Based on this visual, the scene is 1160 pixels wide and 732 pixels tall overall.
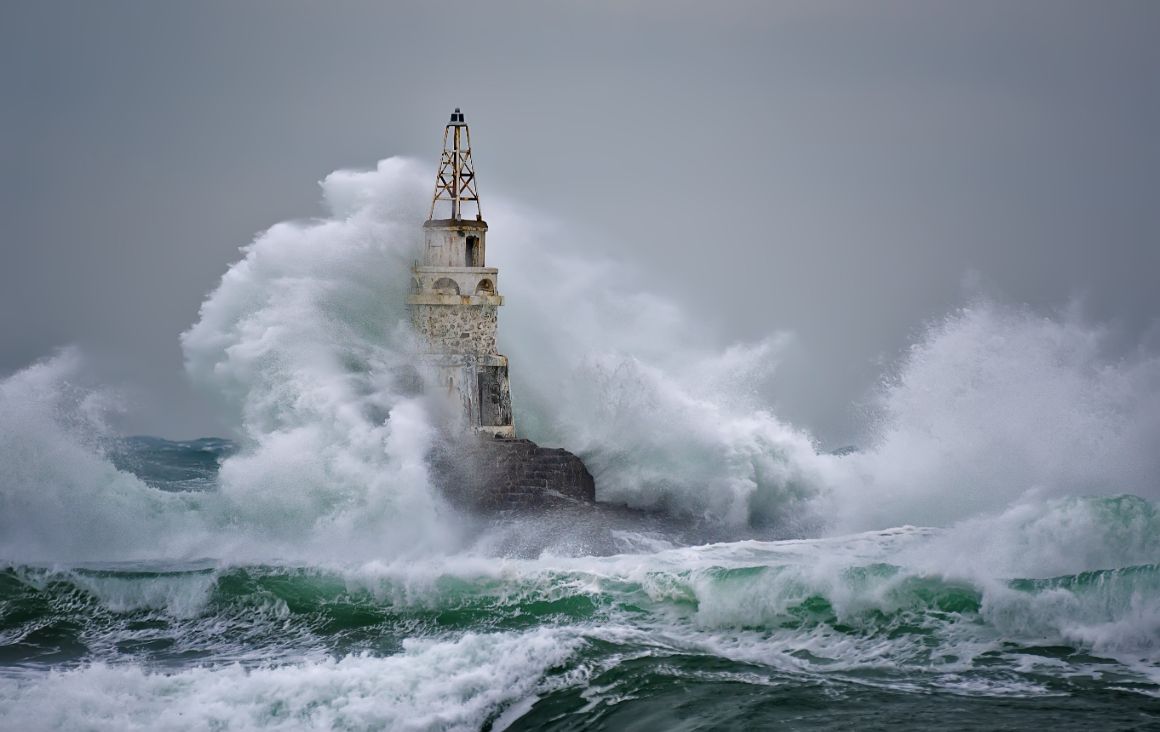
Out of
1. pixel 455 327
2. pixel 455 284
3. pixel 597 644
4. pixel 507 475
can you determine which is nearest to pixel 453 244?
pixel 455 284

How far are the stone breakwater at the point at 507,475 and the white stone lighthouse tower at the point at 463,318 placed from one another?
0.84m

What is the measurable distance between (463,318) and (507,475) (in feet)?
10.2

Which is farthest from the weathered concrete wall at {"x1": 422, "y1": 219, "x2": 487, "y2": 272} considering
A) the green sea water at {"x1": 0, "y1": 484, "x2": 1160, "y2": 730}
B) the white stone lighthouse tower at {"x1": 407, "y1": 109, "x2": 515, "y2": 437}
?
the green sea water at {"x1": 0, "y1": 484, "x2": 1160, "y2": 730}

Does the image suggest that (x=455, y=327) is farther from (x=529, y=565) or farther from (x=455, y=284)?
(x=529, y=565)

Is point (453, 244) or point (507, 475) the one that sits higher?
point (453, 244)

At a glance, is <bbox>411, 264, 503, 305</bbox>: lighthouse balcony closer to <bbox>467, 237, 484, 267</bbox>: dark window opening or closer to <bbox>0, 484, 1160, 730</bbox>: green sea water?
<bbox>467, 237, 484, 267</bbox>: dark window opening

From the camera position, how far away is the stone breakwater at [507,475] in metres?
18.2

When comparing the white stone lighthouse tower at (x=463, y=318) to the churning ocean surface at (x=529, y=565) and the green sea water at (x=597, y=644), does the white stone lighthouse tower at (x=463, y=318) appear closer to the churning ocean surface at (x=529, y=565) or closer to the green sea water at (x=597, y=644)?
the churning ocean surface at (x=529, y=565)

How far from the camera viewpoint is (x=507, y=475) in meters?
18.5

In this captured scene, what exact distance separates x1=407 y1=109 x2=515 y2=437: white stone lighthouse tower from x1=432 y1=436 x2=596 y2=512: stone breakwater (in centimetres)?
84

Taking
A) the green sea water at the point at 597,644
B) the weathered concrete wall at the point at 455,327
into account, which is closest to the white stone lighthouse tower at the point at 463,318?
the weathered concrete wall at the point at 455,327

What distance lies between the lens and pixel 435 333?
2017 cm

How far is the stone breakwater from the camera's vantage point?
18.2 m

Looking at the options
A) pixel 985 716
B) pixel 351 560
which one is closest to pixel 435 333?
pixel 351 560
